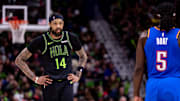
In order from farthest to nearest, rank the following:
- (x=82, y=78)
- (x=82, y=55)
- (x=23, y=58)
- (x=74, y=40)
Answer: (x=82, y=78), (x=82, y=55), (x=23, y=58), (x=74, y=40)

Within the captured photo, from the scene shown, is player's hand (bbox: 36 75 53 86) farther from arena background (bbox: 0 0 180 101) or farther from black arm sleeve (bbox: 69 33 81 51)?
arena background (bbox: 0 0 180 101)

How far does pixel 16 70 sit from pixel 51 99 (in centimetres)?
851

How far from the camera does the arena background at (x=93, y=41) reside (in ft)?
39.9

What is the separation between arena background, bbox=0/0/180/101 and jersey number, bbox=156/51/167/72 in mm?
7924

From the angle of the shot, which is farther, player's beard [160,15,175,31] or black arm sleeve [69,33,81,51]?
black arm sleeve [69,33,81,51]

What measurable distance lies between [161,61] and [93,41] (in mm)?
12276

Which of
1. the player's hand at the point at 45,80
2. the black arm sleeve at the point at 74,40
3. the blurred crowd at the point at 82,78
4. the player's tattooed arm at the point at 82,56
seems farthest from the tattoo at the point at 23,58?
the blurred crowd at the point at 82,78

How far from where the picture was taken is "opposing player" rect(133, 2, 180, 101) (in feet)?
12.6

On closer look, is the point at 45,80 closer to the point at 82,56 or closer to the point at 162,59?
the point at 82,56

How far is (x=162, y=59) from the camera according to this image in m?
3.88

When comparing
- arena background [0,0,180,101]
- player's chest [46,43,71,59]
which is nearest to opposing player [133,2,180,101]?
player's chest [46,43,71,59]

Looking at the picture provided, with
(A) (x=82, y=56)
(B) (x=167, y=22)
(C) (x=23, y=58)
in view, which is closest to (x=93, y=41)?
(A) (x=82, y=56)

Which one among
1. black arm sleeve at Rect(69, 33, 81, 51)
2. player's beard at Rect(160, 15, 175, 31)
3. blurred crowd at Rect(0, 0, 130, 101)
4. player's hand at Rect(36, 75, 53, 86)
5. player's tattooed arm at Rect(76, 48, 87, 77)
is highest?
player's beard at Rect(160, 15, 175, 31)

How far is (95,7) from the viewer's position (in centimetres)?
2050
